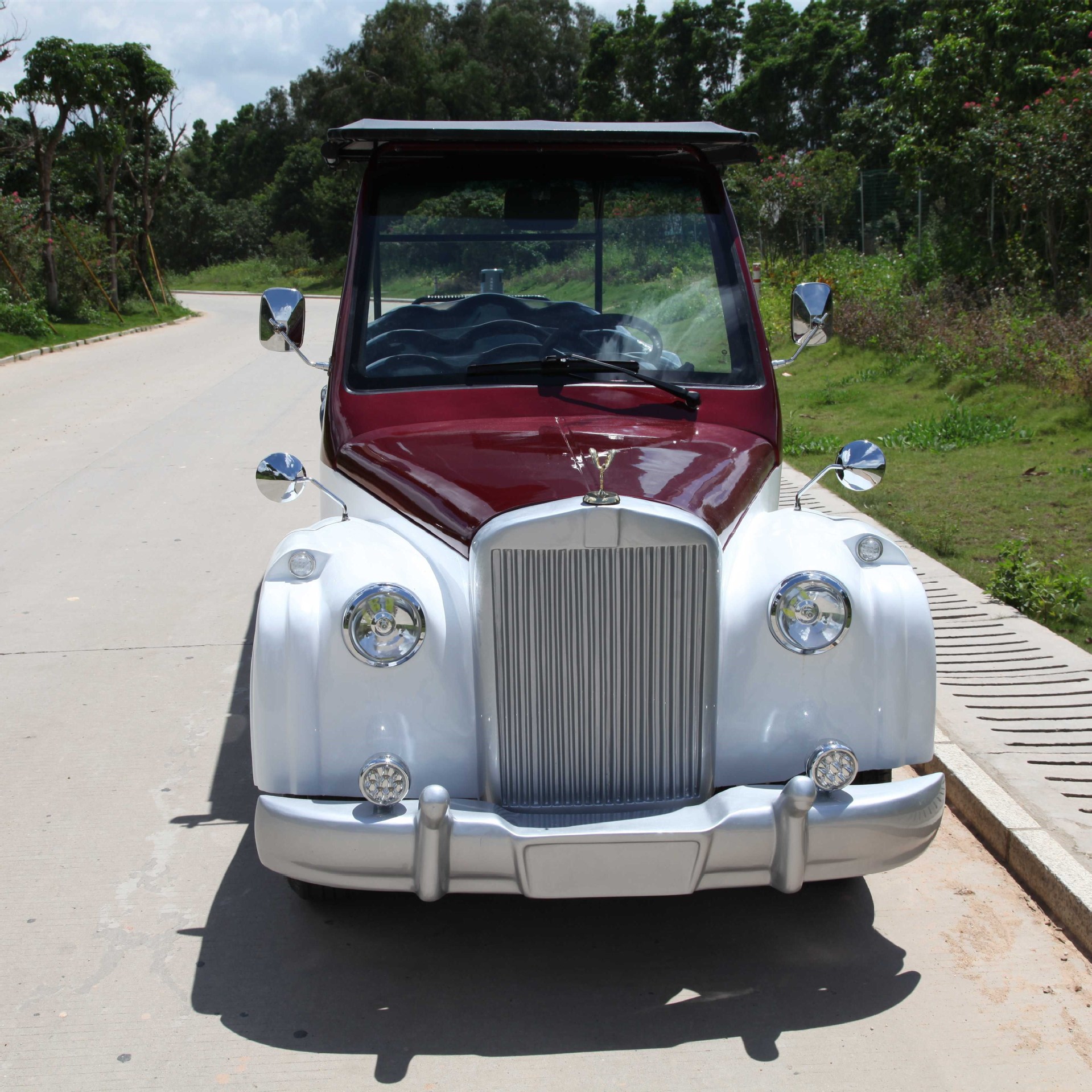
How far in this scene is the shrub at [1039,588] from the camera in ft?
19.1

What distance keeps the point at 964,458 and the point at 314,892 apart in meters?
7.56

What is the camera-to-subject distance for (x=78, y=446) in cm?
1189

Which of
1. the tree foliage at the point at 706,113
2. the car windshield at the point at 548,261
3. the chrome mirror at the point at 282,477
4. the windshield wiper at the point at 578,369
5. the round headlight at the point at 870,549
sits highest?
the tree foliage at the point at 706,113

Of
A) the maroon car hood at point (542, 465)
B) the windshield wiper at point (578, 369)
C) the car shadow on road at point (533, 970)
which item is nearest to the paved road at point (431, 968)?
the car shadow on road at point (533, 970)

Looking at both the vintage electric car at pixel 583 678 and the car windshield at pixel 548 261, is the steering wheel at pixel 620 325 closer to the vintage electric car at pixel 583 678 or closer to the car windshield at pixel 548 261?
the car windshield at pixel 548 261

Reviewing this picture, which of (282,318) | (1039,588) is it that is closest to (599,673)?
(282,318)

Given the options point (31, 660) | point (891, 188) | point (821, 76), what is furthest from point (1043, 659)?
point (821, 76)

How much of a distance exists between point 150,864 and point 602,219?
2.79 meters

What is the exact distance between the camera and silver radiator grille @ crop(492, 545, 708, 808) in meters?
2.93

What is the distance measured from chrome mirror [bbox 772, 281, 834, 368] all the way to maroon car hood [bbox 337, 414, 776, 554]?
0.73m

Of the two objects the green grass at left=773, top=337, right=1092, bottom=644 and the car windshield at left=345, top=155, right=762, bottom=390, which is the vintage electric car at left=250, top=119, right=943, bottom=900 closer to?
the car windshield at left=345, top=155, right=762, bottom=390

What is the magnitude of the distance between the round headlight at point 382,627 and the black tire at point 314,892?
0.89m

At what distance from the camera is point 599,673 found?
2.99 meters

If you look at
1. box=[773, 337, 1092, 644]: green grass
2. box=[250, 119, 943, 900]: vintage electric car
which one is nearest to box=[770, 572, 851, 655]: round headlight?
box=[250, 119, 943, 900]: vintage electric car
